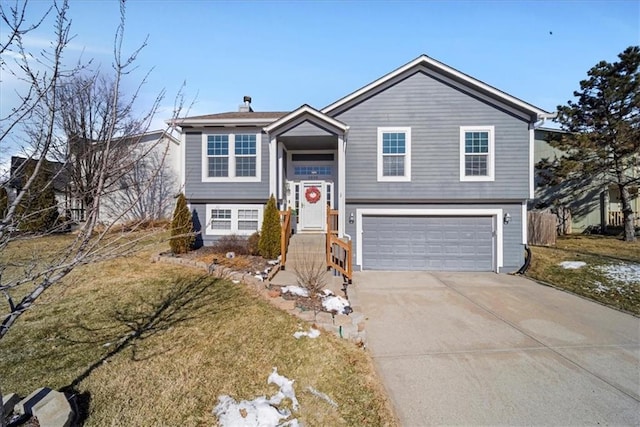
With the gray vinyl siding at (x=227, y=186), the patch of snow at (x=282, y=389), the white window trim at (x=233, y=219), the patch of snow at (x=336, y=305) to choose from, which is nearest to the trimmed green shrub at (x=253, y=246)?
the white window trim at (x=233, y=219)

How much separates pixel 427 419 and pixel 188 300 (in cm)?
492

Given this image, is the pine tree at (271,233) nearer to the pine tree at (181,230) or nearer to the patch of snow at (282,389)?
the pine tree at (181,230)

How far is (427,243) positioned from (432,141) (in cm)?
349

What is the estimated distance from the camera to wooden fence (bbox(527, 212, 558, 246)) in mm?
13345

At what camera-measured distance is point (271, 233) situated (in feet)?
30.5

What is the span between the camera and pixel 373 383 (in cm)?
375

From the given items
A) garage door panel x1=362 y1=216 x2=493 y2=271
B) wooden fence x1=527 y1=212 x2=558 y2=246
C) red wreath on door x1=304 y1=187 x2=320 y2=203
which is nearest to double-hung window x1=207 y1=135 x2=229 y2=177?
red wreath on door x1=304 y1=187 x2=320 y2=203

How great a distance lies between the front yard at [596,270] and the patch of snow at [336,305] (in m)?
6.04

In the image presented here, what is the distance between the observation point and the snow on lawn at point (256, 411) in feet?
9.81

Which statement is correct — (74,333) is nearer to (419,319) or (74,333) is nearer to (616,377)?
(419,319)

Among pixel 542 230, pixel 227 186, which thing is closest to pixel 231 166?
pixel 227 186

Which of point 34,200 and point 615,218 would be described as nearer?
point 34,200

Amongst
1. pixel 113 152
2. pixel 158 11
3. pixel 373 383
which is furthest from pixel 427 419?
pixel 158 11

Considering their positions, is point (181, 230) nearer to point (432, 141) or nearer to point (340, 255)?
point (340, 255)
